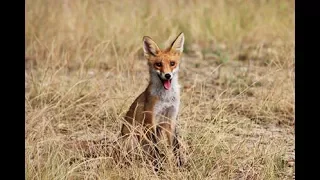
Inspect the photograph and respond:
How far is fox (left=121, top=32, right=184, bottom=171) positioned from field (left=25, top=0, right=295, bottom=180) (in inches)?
5.0

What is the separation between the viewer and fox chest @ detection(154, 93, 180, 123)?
4668 mm

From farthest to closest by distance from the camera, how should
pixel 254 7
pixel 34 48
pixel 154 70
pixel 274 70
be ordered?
1. pixel 254 7
2. pixel 34 48
3. pixel 274 70
4. pixel 154 70

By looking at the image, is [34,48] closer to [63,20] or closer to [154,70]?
[63,20]

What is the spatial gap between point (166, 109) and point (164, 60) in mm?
259

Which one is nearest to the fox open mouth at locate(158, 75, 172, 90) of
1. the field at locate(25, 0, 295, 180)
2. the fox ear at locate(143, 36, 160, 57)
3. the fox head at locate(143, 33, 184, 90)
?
the fox head at locate(143, 33, 184, 90)

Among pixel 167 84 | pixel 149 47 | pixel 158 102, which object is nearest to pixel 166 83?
pixel 167 84

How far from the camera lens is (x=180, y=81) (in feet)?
18.0

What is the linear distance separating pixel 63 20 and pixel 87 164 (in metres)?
1.76

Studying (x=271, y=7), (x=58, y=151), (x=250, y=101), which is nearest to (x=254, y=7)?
(x=271, y=7)

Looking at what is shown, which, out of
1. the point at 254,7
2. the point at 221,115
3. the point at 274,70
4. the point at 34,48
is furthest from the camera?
the point at 254,7

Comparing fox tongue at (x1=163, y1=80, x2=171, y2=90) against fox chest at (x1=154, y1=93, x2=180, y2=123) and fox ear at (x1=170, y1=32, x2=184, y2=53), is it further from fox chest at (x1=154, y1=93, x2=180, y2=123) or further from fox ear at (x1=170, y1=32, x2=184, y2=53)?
fox ear at (x1=170, y1=32, x2=184, y2=53)

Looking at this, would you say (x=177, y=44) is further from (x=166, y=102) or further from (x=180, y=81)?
(x=180, y=81)

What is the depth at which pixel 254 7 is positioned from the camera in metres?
6.42

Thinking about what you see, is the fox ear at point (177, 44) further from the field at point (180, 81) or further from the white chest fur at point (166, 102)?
the field at point (180, 81)
